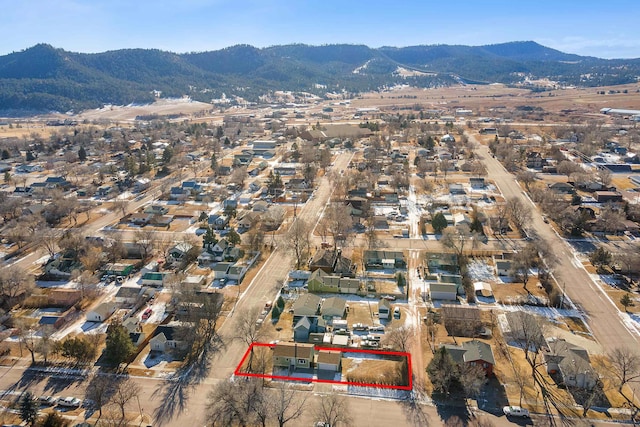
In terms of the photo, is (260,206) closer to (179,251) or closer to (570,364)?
(179,251)

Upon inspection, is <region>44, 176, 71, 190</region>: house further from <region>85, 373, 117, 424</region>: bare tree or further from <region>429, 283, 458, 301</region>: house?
<region>429, 283, 458, 301</region>: house

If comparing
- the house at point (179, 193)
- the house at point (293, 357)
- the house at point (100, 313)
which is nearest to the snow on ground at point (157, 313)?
the house at point (100, 313)

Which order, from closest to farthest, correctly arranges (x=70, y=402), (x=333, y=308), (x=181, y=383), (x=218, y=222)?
(x=70, y=402)
(x=181, y=383)
(x=333, y=308)
(x=218, y=222)

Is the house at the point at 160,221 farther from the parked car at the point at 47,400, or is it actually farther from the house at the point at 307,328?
the parked car at the point at 47,400

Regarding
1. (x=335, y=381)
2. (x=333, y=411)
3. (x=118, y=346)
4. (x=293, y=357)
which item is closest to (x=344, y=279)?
(x=293, y=357)

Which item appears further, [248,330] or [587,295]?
[587,295]

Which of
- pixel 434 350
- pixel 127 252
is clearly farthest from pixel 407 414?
pixel 127 252
